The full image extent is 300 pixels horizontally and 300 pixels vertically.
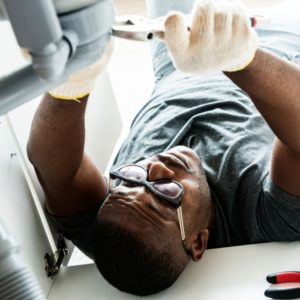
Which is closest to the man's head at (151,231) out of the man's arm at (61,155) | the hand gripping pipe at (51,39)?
the man's arm at (61,155)

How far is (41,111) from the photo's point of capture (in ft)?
3.18

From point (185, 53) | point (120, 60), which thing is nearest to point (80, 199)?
point (185, 53)

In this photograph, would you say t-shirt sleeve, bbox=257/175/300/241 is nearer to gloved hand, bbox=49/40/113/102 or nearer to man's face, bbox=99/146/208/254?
man's face, bbox=99/146/208/254

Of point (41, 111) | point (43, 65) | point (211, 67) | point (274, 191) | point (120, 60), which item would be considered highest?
point (43, 65)

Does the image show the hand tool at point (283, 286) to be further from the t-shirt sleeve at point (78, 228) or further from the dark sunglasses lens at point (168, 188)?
the t-shirt sleeve at point (78, 228)

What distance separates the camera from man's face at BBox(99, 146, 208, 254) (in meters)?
0.89

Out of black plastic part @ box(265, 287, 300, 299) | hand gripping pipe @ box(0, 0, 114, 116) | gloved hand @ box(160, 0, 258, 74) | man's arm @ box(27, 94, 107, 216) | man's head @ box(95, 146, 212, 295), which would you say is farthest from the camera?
man's arm @ box(27, 94, 107, 216)

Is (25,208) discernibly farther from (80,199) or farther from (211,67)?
(211,67)

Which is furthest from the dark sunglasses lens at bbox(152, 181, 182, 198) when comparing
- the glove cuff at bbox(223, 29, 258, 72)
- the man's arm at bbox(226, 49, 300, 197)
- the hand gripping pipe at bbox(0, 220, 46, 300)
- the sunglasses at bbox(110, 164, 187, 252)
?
the hand gripping pipe at bbox(0, 220, 46, 300)

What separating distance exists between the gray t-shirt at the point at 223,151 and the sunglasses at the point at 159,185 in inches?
5.0

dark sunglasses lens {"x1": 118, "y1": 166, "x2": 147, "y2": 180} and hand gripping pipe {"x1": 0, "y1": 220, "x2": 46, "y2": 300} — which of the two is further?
dark sunglasses lens {"x1": 118, "y1": 166, "x2": 147, "y2": 180}

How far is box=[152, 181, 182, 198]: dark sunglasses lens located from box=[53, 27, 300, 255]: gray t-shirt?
0.43 feet

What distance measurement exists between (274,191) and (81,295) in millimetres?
431

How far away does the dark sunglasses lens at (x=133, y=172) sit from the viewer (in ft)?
3.22
